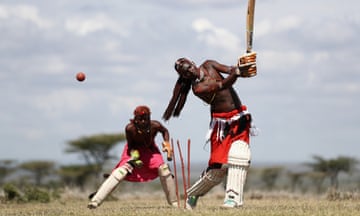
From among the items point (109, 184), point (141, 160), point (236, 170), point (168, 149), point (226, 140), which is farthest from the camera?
point (141, 160)

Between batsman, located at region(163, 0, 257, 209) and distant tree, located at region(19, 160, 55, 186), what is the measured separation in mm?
40572

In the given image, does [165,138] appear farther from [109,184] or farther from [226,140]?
[226,140]

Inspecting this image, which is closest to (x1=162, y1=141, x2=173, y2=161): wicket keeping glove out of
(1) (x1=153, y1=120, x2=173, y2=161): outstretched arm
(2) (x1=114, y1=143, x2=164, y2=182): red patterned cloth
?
(1) (x1=153, y1=120, x2=173, y2=161): outstretched arm

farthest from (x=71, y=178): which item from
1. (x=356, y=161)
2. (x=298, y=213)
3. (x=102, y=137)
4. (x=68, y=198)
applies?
(x=298, y=213)

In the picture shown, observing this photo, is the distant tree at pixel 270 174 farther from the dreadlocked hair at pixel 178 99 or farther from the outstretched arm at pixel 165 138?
the dreadlocked hair at pixel 178 99

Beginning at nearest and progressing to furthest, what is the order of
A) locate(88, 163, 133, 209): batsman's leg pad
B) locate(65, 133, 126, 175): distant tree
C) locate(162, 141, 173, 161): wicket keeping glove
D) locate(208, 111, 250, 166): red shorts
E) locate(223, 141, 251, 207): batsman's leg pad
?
locate(223, 141, 251, 207): batsman's leg pad, locate(208, 111, 250, 166): red shorts, locate(162, 141, 173, 161): wicket keeping glove, locate(88, 163, 133, 209): batsman's leg pad, locate(65, 133, 126, 175): distant tree

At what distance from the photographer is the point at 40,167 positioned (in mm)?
56219

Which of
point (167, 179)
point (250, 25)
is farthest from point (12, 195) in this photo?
point (250, 25)

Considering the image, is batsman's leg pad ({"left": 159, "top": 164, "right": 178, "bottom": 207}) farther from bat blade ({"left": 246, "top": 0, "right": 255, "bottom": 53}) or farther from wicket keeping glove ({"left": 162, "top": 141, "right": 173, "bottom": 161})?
bat blade ({"left": 246, "top": 0, "right": 255, "bottom": 53})

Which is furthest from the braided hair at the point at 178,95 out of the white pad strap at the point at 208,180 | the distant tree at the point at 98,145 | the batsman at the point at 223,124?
the distant tree at the point at 98,145

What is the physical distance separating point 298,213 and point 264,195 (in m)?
10.5

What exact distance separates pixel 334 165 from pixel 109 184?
31512 mm

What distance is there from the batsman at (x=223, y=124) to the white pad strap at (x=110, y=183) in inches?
64.1

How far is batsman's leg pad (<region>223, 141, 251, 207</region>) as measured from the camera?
1484cm
